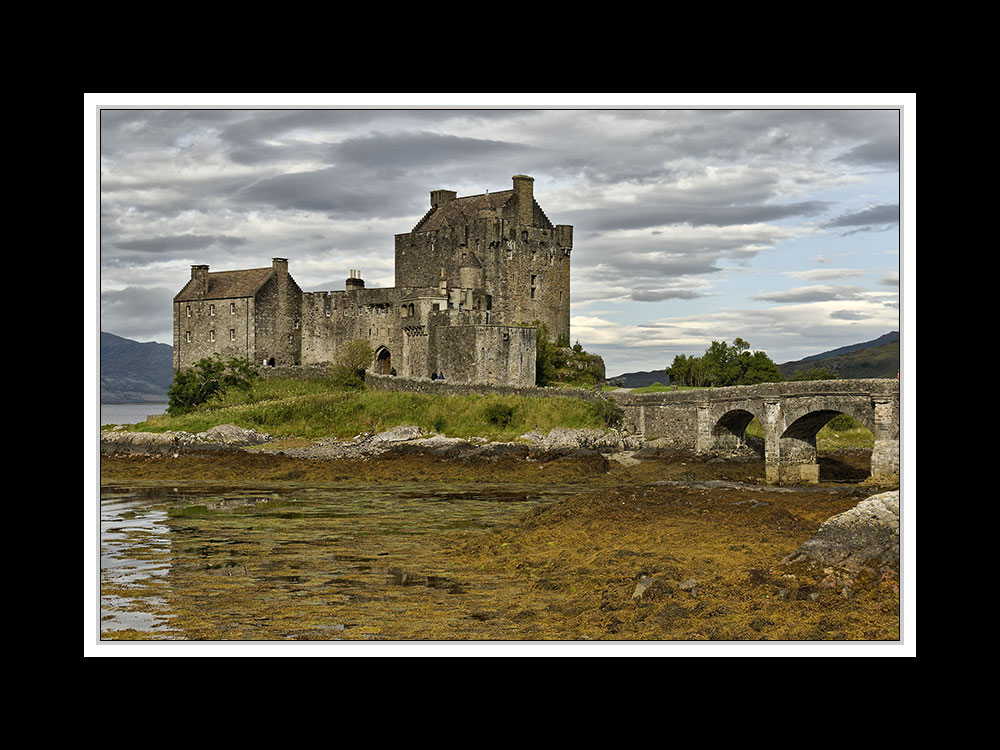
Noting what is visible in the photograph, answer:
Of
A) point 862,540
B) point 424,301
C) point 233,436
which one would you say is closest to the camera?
point 862,540

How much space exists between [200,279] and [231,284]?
206cm

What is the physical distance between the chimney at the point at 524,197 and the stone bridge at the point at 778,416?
16.0m

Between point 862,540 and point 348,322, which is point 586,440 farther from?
point 862,540

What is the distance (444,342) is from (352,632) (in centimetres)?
3632

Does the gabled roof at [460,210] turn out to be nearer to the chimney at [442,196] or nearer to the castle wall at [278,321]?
the chimney at [442,196]

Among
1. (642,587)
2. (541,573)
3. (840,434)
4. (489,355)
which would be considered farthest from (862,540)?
(840,434)

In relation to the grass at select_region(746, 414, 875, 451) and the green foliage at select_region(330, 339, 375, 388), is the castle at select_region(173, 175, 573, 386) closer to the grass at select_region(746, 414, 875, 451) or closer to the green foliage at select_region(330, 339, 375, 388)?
the green foliage at select_region(330, 339, 375, 388)

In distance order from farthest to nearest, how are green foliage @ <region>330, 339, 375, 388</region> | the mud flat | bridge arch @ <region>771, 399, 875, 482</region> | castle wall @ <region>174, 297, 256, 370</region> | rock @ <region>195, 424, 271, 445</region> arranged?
1. castle wall @ <region>174, 297, 256, 370</region>
2. green foliage @ <region>330, 339, 375, 388</region>
3. rock @ <region>195, 424, 271, 445</region>
4. bridge arch @ <region>771, 399, 875, 482</region>
5. the mud flat

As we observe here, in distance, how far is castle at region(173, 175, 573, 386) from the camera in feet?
158

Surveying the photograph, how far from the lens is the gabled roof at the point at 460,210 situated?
52.3 meters

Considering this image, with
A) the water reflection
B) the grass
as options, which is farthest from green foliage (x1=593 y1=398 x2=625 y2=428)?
the water reflection

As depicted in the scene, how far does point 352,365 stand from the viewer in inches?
1916

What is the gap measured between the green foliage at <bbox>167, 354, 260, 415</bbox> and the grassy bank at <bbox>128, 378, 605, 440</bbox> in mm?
953
